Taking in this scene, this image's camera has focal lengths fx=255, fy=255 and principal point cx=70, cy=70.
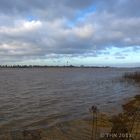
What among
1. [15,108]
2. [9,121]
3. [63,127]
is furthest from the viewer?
[15,108]

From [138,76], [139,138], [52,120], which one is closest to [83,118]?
[52,120]

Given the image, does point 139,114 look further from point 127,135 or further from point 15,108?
point 15,108

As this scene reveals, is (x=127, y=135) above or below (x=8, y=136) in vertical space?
above

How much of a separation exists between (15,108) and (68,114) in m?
5.47

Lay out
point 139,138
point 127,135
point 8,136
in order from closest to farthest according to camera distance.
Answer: point 127,135 < point 139,138 < point 8,136

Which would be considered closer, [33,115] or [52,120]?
[52,120]

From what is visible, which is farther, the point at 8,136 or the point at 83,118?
the point at 83,118

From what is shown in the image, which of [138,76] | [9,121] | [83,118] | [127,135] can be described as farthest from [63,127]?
[138,76]

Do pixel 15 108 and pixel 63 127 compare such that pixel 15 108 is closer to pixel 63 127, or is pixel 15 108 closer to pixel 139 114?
pixel 63 127

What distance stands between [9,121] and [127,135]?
9.66 metres

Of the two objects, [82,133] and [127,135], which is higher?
[127,135]

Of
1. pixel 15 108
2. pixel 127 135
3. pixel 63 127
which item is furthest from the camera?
pixel 15 108

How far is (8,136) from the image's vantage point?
529 inches

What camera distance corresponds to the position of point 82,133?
13781 mm
